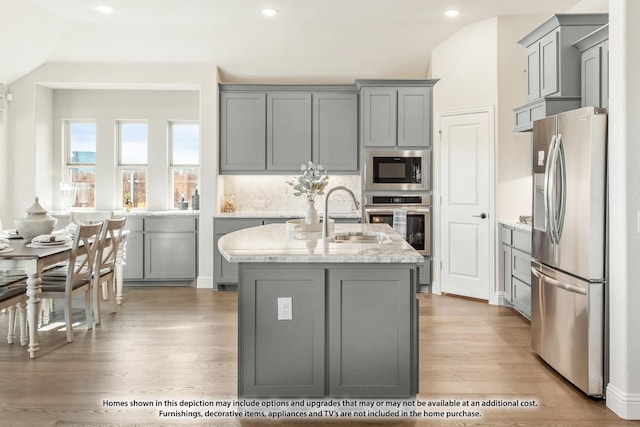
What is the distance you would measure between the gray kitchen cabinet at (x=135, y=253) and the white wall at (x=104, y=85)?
739 millimetres

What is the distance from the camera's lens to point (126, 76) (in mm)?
6059

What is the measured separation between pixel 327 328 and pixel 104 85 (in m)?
4.97

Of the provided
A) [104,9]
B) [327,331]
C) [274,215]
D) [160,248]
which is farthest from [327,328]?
[104,9]

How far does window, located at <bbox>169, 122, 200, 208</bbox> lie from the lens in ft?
21.9

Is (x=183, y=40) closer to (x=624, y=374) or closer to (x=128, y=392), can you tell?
(x=128, y=392)

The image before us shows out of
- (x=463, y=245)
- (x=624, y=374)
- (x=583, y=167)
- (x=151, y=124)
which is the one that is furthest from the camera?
(x=151, y=124)

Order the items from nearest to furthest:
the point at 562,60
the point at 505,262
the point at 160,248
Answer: the point at 562,60 → the point at 505,262 → the point at 160,248

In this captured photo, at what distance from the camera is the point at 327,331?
8.66ft

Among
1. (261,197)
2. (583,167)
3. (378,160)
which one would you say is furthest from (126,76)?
(583,167)

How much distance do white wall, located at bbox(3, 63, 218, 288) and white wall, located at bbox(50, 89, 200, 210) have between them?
1.41ft

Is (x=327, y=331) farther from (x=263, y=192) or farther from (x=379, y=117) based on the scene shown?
(x=263, y=192)

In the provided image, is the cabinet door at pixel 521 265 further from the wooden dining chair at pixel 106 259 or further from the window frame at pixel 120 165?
the window frame at pixel 120 165

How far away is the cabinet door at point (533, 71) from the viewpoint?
13.7ft

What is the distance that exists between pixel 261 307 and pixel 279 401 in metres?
0.52
